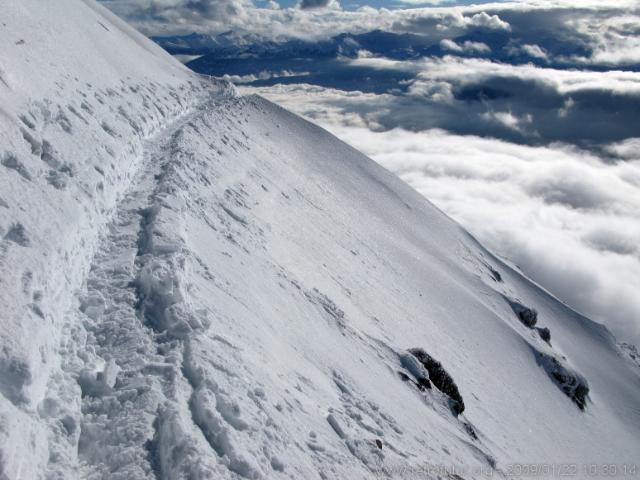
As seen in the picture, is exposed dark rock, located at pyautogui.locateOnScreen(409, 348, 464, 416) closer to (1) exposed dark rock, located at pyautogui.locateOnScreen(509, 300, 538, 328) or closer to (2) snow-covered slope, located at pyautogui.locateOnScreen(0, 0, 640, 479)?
(2) snow-covered slope, located at pyautogui.locateOnScreen(0, 0, 640, 479)

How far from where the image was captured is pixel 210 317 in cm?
1093

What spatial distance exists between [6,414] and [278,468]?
4.06 m

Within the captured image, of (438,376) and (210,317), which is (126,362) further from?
(438,376)

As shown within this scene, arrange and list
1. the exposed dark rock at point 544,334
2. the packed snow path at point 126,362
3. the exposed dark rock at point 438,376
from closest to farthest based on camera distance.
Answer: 1. the packed snow path at point 126,362
2. the exposed dark rock at point 438,376
3. the exposed dark rock at point 544,334

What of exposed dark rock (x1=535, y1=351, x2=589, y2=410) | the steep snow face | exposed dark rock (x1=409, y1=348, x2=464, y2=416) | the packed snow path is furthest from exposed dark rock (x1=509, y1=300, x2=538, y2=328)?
the packed snow path

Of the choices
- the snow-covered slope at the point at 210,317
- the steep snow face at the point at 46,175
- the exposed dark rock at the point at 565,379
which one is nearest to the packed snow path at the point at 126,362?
the snow-covered slope at the point at 210,317

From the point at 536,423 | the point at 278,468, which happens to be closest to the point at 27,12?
the point at 278,468

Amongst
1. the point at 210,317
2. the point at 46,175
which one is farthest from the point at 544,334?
the point at 46,175

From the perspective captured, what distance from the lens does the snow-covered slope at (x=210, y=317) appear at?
25.5ft

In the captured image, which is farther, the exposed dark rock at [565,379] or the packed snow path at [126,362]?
the exposed dark rock at [565,379]

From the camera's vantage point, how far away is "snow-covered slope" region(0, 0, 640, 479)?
25.5 feet

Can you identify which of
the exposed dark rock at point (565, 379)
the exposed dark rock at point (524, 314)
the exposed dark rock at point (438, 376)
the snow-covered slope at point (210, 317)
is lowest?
the exposed dark rock at point (565, 379)

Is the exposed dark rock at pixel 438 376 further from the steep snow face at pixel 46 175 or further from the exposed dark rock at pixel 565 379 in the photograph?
the exposed dark rock at pixel 565 379

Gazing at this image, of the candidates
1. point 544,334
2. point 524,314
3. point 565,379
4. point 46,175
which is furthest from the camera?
point 544,334
